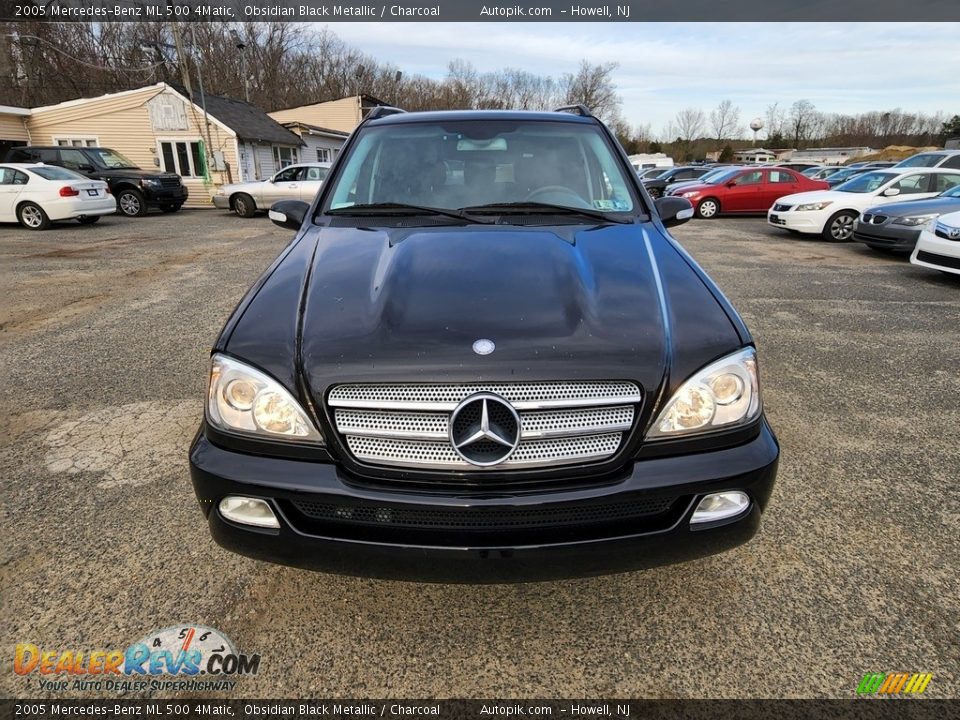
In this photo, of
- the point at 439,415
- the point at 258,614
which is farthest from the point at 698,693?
the point at 258,614

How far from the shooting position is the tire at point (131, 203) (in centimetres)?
1695

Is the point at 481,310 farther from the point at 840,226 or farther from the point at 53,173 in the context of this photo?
the point at 53,173

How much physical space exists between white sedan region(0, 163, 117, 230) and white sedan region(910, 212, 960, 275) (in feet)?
55.1

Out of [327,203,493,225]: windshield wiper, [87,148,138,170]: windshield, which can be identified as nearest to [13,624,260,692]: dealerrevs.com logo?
[327,203,493,225]: windshield wiper

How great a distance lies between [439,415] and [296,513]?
53 centimetres

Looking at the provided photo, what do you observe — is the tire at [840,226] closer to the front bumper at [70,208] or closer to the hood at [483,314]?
the hood at [483,314]

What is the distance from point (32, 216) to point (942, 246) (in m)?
18.1

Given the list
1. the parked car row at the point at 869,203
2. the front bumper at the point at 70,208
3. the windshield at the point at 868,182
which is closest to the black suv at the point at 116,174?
the front bumper at the point at 70,208

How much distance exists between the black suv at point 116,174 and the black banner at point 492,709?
61.0 ft

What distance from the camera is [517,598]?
2100mm

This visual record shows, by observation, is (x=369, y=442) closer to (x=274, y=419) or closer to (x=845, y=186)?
(x=274, y=419)

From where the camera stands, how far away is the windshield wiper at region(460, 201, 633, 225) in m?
2.68

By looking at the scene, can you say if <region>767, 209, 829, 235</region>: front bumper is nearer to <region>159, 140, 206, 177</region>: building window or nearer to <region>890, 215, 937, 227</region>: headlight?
<region>890, 215, 937, 227</region>: headlight

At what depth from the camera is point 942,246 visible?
7.36 m
